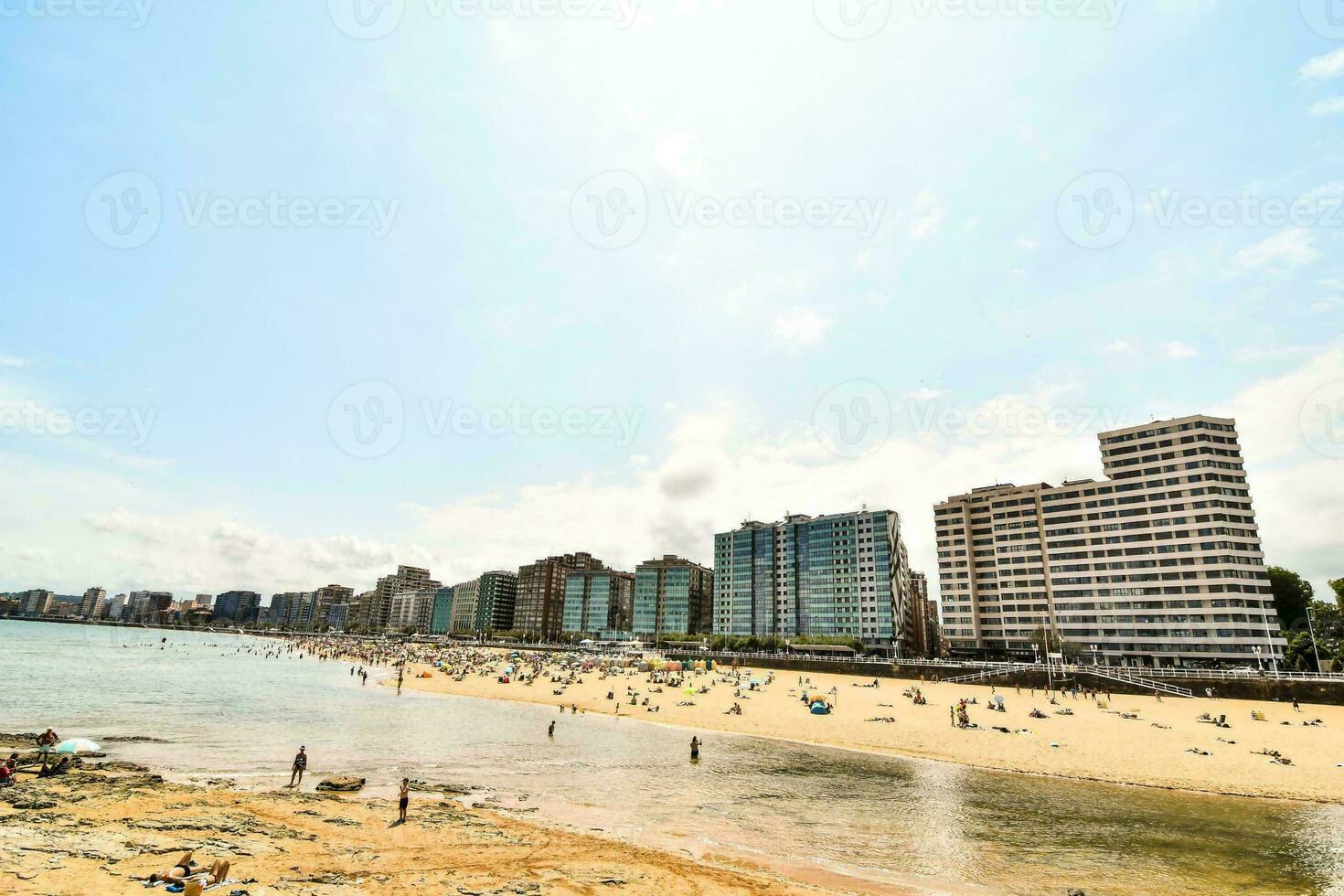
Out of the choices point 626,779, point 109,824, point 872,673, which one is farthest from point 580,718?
point 872,673

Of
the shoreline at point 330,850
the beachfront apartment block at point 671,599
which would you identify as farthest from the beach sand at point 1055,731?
the beachfront apartment block at point 671,599

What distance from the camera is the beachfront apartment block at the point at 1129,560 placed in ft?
287

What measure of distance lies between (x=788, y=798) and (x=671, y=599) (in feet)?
496

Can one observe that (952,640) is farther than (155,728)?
Yes

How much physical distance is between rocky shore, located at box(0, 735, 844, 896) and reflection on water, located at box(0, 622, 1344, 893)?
2.75 meters

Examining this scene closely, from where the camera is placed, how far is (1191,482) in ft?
301

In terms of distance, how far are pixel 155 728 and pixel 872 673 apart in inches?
2960

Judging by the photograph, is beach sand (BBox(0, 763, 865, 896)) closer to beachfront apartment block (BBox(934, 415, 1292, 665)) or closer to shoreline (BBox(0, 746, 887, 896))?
shoreline (BBox(0, 746, 887, 896))

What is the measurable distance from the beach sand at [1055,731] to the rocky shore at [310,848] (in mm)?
19048

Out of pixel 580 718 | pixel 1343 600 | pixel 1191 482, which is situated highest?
pixel 1191 482

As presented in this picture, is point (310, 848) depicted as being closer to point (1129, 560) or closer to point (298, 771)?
point (298, 771)

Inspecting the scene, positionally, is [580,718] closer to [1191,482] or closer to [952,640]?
[952,640]

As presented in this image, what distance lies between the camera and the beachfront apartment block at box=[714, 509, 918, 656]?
127875 mm

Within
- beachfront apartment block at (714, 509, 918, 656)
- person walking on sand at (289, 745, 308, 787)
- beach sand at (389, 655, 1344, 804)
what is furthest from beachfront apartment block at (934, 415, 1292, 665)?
person walking on sand at (289, 745, 308, 787)
